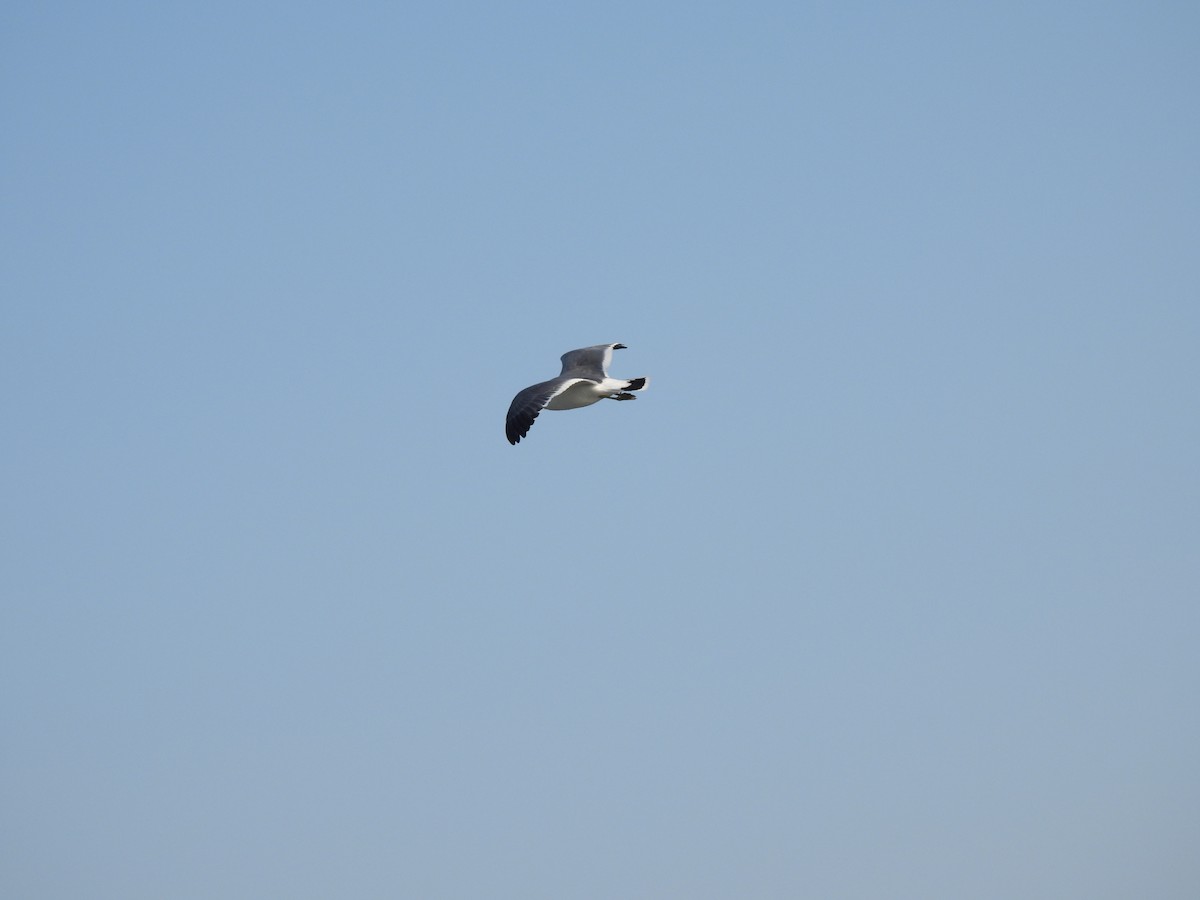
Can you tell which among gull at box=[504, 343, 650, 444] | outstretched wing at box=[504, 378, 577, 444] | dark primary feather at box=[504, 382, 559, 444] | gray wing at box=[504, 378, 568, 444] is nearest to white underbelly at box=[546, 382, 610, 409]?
gull at box=[504, 343, 650, 444]

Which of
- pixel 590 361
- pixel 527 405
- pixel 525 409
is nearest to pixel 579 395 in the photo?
pixel 590 361

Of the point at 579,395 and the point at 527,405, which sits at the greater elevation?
the point at 579,395

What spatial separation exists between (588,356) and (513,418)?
711cm

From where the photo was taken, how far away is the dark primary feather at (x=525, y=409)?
33.7 m

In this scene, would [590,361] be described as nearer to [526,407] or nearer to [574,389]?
[574,389]

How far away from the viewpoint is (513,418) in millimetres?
34062

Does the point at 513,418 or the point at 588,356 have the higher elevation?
the point at 588,356

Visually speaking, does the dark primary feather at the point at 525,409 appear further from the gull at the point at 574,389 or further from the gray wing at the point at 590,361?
the gray wing at the point at 590,361

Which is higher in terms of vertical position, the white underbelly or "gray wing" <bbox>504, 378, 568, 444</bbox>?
the white underbelly

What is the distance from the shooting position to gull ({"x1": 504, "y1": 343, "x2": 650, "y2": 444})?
3409 centimetres

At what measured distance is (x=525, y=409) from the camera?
113 ft

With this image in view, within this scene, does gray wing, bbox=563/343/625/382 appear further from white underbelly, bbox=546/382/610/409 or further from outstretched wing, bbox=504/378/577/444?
outstretched wing, bbox=504/378/577/444

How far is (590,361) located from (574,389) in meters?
2.31

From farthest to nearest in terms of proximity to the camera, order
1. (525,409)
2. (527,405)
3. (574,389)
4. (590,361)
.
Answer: (590,361)
(574,389)
(527,405)
(525,409)
